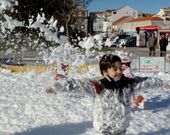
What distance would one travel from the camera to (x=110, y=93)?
4.95m

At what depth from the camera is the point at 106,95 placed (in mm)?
4941

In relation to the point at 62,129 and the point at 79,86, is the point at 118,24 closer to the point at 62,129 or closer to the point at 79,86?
the point at 62,129

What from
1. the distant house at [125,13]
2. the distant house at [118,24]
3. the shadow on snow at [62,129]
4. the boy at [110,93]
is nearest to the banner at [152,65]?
the shadow on snow at [62,129]

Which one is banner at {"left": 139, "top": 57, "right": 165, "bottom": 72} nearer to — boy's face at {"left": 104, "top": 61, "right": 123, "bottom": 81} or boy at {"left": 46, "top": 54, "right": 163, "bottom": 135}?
boy at {"left": 46, "top": 54, "right": 163, "bottom": 135}

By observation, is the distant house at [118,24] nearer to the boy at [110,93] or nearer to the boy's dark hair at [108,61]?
the boy at [110,93]

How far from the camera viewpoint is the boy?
481cm

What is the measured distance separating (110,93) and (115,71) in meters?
0.28

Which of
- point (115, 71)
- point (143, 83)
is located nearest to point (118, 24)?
point (143, 83)

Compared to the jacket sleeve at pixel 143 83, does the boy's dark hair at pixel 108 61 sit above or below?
above

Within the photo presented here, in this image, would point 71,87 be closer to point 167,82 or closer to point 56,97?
point 167,82

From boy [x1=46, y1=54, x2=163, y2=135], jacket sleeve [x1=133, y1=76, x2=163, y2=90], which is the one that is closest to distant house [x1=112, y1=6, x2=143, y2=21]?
jacket sleeve [x1=133, y1=76, x2=163, y2=90]

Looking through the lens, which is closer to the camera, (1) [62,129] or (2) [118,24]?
(1) [62,129]

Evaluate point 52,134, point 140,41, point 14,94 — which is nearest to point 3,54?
point 14,94

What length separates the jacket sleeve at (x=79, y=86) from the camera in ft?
15.6
